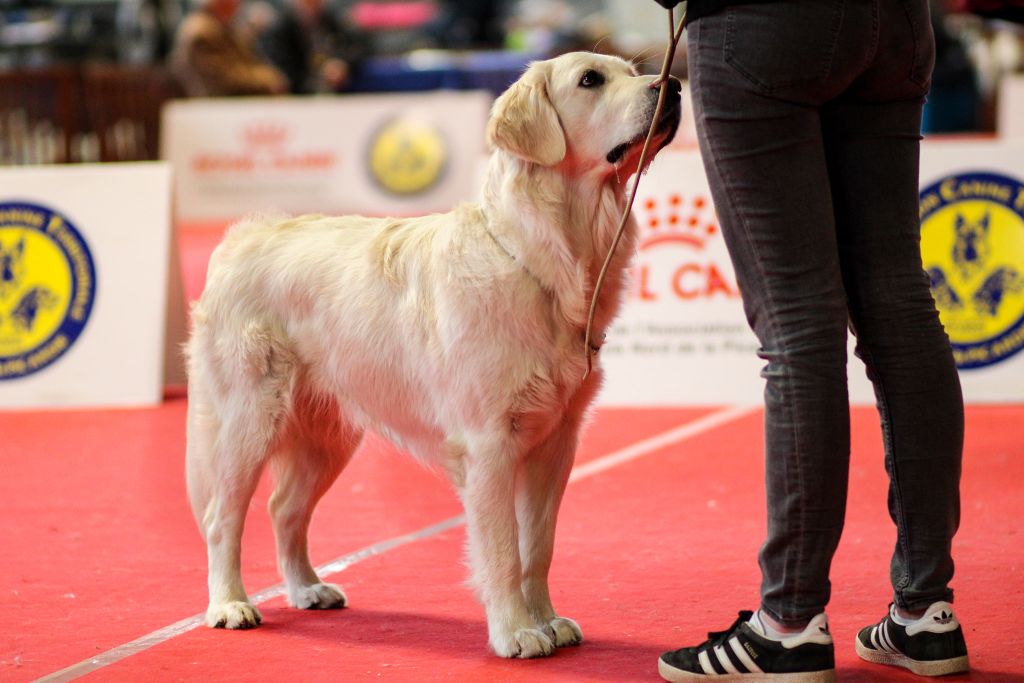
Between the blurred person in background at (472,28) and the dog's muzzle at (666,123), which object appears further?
the blurred person in background at (472,28)

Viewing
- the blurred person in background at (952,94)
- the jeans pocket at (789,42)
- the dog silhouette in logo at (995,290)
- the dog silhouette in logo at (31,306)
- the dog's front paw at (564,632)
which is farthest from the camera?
the blurred person in background at (952,94)

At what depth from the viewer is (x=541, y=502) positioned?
3.00 metres

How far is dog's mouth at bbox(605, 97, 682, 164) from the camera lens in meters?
2.77

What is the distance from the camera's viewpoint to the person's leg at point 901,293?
2445 millimetres

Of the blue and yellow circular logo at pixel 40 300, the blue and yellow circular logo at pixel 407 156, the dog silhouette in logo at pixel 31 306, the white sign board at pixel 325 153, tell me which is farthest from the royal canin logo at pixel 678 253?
the blue and yellow circular logo at pixel 407 156

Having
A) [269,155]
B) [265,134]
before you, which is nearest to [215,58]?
[265,134]

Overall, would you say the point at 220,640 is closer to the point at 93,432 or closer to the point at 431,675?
the point at 431,675

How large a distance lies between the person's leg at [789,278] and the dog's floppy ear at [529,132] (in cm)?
51

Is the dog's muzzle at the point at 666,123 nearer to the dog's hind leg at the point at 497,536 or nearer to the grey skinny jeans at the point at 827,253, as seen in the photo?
the grey skinny jeans at the point at 827,253

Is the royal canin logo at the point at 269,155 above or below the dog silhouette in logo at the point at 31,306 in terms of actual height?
above

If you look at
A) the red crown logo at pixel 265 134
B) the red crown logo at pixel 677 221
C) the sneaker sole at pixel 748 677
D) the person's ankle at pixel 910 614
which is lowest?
the sneaker sole at pixel 748 677

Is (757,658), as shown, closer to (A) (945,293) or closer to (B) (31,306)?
(A) (945,293)

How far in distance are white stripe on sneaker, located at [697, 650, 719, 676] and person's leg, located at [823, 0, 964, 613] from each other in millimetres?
461

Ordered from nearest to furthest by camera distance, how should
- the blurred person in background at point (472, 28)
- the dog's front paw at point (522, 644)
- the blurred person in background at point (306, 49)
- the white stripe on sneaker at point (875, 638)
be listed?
the white stripe on sneaker at point (875, 638) < the dog's front paw at point (522, 644) < the blurred person in background at point (306, 49) < the blurred person in background at point (472, 28)
